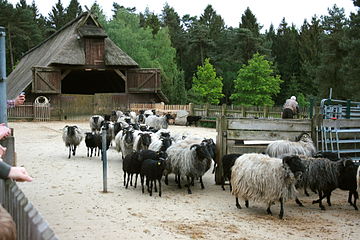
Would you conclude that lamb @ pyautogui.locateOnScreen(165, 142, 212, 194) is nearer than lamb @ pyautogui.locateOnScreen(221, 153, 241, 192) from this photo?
No

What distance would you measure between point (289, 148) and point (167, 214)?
149 inches

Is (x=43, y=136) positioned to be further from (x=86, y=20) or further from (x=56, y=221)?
(x=86, y=20)

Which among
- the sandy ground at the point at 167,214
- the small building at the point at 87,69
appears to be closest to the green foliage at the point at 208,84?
the small building at the point at 87,69

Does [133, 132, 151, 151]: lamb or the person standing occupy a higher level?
the person standing

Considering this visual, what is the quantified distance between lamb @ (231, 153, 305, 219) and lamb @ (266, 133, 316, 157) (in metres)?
1.82

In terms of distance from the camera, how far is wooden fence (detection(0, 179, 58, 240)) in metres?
2.25

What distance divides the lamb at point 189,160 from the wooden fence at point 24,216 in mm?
6602

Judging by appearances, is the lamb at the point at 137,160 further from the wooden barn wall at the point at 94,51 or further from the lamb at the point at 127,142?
the wooden barn wall at the point at 94,51

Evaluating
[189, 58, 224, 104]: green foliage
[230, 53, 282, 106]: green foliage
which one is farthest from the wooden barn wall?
[189, 58, 224, 104]: green foliage

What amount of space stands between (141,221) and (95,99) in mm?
30555

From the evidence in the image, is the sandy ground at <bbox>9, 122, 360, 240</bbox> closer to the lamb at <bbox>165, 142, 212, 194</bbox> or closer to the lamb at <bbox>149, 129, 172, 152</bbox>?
the lamb at <bbox>165, 142, 212, 194</bbox>

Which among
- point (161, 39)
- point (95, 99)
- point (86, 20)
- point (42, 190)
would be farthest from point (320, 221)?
point (161, 39)

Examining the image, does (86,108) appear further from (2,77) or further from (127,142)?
(2,77)

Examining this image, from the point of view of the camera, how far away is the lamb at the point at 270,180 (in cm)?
813
